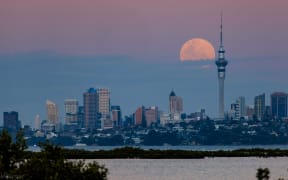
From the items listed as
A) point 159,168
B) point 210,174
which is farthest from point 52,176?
point 159,168

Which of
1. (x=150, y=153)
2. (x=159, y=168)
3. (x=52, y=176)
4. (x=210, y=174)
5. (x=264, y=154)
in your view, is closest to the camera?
(x=52, y=176)

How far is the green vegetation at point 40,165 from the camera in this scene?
26234mm

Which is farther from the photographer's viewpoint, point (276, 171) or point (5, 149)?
point (276, 171)

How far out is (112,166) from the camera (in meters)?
78.8

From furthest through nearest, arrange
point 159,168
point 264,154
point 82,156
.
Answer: point 264,154, point 82,156, point 159,168

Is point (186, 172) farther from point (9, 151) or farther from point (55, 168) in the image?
point (55, 168)

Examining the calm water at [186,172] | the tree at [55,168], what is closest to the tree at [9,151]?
the tree at [55,168]

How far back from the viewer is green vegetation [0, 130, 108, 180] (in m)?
26.2

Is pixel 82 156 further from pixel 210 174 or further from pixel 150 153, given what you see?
pixel 210 174

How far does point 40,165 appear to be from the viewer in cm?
2661

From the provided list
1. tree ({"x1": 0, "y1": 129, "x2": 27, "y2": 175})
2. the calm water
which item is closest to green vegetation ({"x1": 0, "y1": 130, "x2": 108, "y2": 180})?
tree ({"x1": 0, "y1": 129, "x2": 27, "y2": 175})

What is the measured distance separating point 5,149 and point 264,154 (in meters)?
78.3

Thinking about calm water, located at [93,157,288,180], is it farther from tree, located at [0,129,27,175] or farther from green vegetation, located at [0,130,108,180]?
tree, located at [0,129,27,175]

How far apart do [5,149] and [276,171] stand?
149 feet
